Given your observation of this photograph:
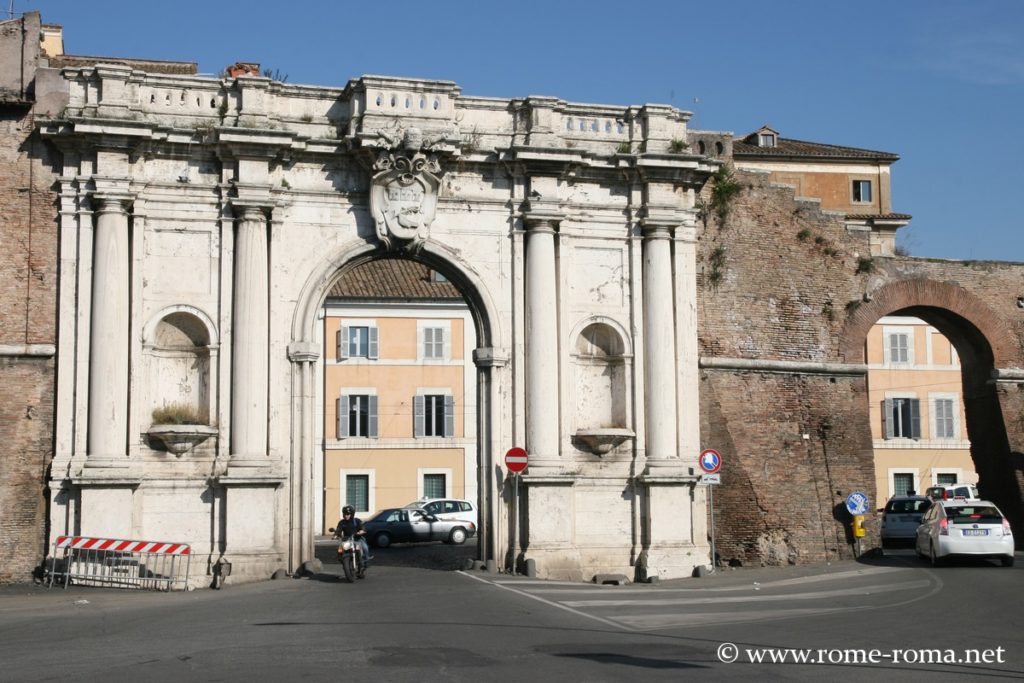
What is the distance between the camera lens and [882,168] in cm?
5634

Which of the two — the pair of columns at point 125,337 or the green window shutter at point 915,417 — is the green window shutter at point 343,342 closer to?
the pair of columns at point 125,337

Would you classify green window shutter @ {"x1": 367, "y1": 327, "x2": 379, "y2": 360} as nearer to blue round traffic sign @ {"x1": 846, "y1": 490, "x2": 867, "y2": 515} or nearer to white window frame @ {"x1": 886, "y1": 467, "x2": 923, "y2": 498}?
white window frame @ {"x1": 886, "y1": 467, "x2": 923, "y2": 498}

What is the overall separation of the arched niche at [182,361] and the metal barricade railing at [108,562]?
2.40m

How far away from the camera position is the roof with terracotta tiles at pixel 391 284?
4506cm

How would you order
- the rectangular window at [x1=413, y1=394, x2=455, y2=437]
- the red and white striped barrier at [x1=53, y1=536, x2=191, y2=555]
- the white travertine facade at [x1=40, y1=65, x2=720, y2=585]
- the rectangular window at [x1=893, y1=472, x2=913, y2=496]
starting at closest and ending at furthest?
the red and white striped barrier at [x1=53, y1=536, x2=191, y2=555]
the white travertine facade at [x1=40, y1=65, x2=720, y2=585]
the rectangular window at [x1=413, y1=394, x2=455, y2=437]
the rectangular window at [x1=893, y1=472, x2=913, y2=496]

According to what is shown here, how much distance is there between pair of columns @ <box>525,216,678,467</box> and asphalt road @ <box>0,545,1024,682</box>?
2.55 metres

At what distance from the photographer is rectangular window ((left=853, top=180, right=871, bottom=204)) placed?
56.1 metres

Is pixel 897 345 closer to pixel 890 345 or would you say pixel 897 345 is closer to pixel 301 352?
pixel 890 345

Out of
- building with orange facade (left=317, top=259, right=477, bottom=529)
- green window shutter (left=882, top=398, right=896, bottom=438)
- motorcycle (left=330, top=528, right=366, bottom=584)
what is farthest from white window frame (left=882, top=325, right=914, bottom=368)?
motorcycle (left=330, top=528, right=366, bottom=584)

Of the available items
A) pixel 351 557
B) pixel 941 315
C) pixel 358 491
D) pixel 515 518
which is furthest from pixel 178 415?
pixel 358 491

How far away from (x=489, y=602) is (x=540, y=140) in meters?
9.52

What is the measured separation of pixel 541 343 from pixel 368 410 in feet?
68.8

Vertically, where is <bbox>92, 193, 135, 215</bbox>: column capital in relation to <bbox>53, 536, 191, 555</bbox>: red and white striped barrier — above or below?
above

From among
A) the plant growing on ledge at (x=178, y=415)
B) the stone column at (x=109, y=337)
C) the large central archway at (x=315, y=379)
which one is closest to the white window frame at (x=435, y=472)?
the large central archway at (x=315, y=379)
